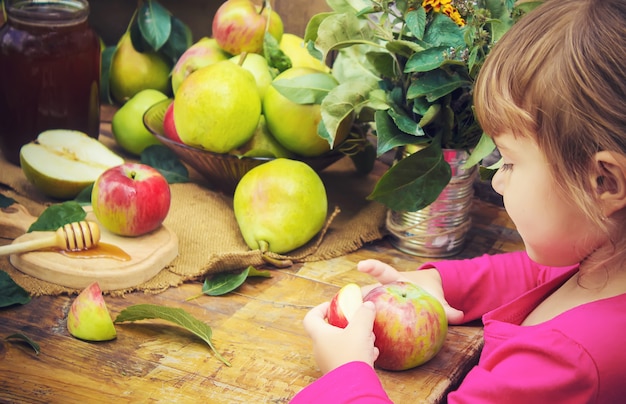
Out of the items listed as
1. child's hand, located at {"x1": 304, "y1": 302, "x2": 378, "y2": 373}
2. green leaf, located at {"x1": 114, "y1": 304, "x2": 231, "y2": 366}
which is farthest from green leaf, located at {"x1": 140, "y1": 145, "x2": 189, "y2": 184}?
child's hand, located at {"x1": 304, "y1": 302, "x2": 378, "y2": 373}

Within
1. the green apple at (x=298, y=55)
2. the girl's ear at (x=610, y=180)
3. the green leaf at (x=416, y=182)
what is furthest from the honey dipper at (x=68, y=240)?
the girl's ear at (x=610, y=180)

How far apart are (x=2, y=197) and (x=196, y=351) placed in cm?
45

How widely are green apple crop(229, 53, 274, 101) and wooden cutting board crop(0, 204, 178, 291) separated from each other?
0.32m

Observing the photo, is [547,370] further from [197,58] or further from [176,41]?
[176,41]

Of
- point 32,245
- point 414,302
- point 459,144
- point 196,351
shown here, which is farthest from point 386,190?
point 32,245

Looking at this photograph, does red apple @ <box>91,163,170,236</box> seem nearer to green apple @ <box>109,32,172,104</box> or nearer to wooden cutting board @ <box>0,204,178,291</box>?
wooden cutting board @ <box>0,204,178,291</box>

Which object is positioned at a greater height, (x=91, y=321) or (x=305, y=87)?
(x=305, y=87)

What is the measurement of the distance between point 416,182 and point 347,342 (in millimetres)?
332

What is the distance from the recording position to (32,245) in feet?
3.27

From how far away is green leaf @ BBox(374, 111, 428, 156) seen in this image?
1.05 metres

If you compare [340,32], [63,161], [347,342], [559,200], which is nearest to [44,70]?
[63,161]

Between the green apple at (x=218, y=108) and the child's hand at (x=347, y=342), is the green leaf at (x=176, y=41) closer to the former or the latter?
the green apple at (x=218, y=108)

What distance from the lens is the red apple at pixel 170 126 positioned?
126 cm

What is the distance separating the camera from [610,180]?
703 millimetres
